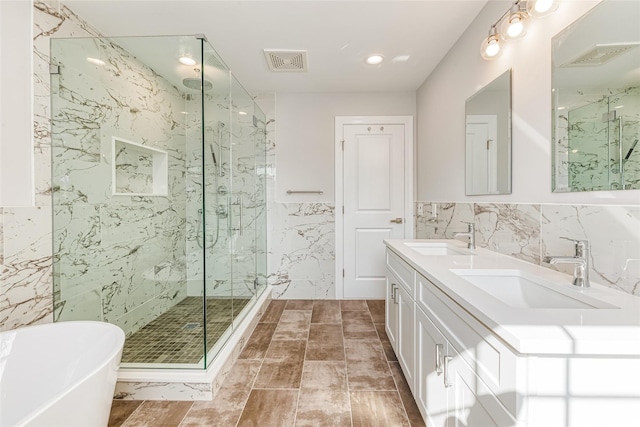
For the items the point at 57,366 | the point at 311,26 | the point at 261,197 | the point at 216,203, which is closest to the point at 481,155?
the point at 311,26

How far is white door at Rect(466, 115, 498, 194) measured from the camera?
1.86m

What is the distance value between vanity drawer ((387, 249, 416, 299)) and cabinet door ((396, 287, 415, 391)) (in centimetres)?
5

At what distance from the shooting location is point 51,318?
6.09ft

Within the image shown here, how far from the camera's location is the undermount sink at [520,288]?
1.09 meters

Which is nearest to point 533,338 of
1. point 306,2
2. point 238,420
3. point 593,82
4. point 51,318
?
point 593,82

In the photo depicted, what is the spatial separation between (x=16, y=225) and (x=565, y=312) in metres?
2.49

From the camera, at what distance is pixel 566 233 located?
1.27m

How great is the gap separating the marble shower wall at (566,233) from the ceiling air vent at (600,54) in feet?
1.79

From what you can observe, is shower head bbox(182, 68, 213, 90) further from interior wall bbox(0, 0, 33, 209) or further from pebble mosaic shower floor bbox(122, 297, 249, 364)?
pebble mosaic shower floor bbox(122, 297, 249, 364)

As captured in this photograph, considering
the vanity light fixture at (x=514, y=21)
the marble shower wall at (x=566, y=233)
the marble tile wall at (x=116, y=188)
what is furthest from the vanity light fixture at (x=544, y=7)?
the marble tile wall at (x=116, y=188)

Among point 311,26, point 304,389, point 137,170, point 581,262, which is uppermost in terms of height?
point 311,26

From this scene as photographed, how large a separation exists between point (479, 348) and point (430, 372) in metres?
0.52

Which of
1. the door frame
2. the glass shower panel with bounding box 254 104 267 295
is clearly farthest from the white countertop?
the glass shower panel with bounding box 254 104 267 295

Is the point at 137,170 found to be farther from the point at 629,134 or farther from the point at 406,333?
the point at 629,134
